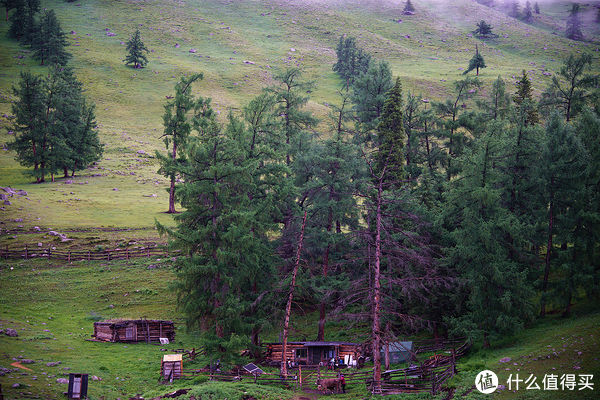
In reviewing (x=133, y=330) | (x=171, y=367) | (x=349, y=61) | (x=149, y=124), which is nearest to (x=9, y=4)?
(x=149, y=124)

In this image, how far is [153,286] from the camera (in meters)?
44.1

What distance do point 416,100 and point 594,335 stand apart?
3533cm

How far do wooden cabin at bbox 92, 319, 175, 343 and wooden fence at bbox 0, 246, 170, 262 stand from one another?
385 inches

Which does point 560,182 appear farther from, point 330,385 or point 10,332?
point 10,332

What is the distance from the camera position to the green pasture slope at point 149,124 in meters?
27.7

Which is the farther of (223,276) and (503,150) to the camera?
(503,150)

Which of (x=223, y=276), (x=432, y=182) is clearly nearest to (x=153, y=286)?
(x=223, y=276)

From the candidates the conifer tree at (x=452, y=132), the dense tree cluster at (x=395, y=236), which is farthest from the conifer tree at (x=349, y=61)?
the dense tree cluster at (x=395, y=236)

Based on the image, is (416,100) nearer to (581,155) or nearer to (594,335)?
(581,155)

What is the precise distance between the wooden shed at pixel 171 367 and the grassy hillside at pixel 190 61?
92.6 ft

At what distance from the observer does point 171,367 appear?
96.7ft

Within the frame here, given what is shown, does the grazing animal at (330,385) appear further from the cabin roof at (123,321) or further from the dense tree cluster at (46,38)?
the dense tree cluster at (46,38)

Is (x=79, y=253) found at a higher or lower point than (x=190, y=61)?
lower

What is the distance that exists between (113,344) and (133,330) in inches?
79.6
